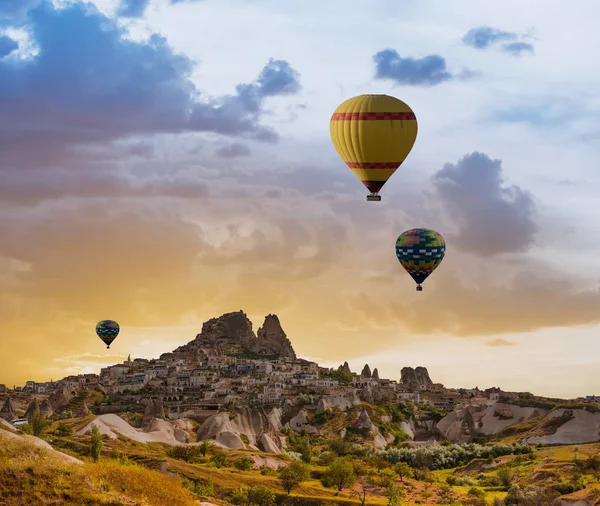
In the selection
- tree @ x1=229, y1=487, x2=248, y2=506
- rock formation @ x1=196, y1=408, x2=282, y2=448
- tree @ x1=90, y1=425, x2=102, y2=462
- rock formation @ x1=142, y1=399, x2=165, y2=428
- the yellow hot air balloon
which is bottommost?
tree @ x1=229, y1=487, x2=248, y2=506

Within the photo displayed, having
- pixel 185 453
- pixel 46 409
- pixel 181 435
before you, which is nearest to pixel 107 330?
pixel 46 409

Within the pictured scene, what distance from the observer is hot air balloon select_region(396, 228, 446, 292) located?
8150cm

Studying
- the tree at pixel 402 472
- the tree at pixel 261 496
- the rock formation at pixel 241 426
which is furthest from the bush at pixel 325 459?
the tree at pixel 261 496

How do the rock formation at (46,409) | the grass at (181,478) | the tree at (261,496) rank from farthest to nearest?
the rock formation at (46,409), the tree at (261,496), the grass at (181,478)

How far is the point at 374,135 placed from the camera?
69000 millimetres

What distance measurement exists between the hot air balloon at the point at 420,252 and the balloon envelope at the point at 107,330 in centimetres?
6957

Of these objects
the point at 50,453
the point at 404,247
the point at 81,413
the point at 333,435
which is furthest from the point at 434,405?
the point at 50,453

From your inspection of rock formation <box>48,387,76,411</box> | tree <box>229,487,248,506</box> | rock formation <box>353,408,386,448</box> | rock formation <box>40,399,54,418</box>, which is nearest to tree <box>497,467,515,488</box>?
tree <box>229,487,248,506</box>

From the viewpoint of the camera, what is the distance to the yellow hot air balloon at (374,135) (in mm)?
69000

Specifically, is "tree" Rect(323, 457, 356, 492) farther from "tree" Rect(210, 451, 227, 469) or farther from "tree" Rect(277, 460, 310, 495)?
"tree" Rect(210, 451, 227, 469)

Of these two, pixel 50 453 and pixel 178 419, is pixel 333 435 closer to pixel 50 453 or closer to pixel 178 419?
pixel 178 419

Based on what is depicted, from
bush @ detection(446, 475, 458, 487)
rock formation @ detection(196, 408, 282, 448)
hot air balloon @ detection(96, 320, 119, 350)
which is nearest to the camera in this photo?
bush @ detection(446, 475, 458, 487)

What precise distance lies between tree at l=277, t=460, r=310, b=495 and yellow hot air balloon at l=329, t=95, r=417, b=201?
2904 centimetres

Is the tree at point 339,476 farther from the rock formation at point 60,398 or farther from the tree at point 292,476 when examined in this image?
the rock formation at point 60,398
